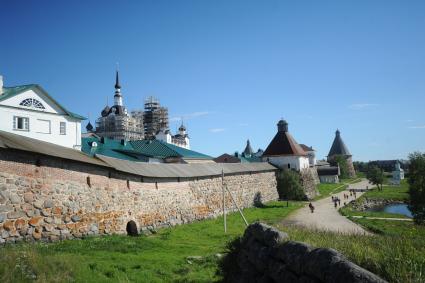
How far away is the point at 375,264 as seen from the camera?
14.8 ft

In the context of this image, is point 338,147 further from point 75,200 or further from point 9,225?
point 9,225

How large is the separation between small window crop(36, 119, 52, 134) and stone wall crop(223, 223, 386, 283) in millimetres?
15573

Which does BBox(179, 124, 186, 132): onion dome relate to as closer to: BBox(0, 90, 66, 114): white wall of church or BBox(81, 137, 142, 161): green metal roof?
BBox(81, 137, 142, 161): green metal roof

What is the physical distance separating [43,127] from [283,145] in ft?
83.4

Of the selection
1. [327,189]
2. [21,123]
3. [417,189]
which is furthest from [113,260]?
[327,189]

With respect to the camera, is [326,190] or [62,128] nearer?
[62,128]

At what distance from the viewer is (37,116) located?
66.8ft

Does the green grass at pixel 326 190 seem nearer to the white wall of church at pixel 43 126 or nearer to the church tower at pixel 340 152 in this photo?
the church tower at pixel 340 152

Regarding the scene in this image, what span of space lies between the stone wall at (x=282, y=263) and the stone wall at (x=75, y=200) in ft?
19.4

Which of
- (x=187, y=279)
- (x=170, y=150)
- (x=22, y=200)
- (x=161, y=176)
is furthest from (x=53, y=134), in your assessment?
(x=187, y=279)

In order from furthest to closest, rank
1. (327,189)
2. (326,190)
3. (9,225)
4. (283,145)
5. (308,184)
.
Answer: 1. (327,189)
2. (326,190)
3. (283,145)
4. (308,184)
5. (9,225)

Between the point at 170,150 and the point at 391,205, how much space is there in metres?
27.5

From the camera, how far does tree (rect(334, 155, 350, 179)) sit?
254 feet

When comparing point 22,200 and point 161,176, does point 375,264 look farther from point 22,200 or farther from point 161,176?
point 161,176
